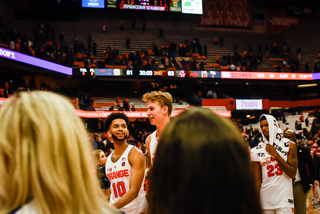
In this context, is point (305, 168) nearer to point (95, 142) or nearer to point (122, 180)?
point (122, 180)

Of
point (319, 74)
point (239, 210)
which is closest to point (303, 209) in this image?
point (239, 210)

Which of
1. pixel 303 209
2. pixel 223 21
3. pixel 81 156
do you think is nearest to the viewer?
pixel 81 156

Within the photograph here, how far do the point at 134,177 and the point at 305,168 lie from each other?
2936mm

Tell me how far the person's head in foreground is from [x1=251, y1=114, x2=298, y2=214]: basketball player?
3207mm

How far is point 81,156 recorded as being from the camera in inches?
46.0

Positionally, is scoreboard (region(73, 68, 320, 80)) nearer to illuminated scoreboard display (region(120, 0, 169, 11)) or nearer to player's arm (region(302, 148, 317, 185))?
illuminated scoreboard display (region(120, 0, 169, 11))

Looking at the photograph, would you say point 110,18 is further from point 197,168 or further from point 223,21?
point 197,168

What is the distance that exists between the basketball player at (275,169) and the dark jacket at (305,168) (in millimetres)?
722

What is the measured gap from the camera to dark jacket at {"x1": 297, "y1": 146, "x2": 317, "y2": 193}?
4717mm

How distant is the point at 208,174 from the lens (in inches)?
41.9

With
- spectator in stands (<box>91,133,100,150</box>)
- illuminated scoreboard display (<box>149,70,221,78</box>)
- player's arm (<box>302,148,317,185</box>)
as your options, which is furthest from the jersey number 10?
illuminated scoreboard display (<box>149,70,221,78</box>)

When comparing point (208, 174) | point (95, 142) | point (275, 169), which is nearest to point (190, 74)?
point (95, 142)

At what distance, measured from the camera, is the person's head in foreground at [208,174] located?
1061mm

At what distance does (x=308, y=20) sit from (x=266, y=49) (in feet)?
32.3
